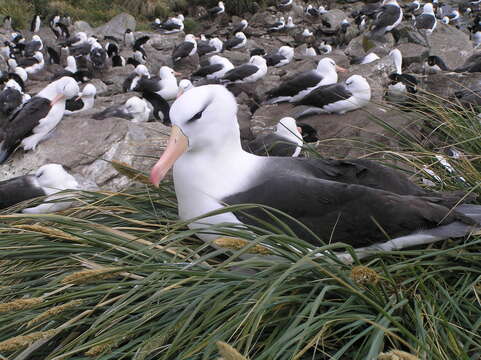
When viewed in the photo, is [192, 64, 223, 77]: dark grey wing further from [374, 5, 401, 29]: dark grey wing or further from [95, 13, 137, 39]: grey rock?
[95, 13, 137, 39]: grey rock

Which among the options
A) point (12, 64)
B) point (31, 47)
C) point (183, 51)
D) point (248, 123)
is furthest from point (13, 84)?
point (248, 123)

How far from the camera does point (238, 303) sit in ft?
6.66

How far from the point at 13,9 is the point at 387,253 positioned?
26970mm

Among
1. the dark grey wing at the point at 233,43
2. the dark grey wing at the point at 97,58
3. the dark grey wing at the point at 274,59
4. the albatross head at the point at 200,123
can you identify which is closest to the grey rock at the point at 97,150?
the albatross head at the point at 200,123

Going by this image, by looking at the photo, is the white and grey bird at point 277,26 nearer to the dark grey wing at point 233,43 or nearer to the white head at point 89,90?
the dark grey wing at point 233,43

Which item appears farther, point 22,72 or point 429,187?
point 22,72

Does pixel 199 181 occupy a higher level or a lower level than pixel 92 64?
higher

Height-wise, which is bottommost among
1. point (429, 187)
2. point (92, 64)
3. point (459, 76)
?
point (92, 64)

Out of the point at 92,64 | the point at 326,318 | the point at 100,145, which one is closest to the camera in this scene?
the point at 326,318

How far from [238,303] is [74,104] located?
9614mm

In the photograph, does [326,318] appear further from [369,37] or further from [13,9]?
[13,9]

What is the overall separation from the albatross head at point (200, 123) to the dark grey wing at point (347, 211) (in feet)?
1.17

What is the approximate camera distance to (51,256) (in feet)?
8.29

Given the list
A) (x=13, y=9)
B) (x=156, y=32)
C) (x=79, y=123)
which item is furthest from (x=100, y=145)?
(x=13, y=9)
